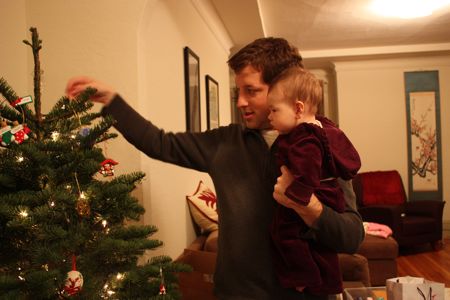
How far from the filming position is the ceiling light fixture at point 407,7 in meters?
3.72

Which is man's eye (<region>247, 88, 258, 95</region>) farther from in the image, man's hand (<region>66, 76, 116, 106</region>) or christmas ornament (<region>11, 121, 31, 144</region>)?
christmas ornament (<region>11, 121, 31, 144</region>)

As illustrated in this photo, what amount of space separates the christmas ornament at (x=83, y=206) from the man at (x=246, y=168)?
30 centimetres

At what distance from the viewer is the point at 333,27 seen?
459cm

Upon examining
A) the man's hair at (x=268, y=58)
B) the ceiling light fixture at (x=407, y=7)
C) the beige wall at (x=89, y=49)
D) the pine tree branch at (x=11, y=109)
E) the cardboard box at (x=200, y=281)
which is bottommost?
the cardboard box at (x=200, y=281)

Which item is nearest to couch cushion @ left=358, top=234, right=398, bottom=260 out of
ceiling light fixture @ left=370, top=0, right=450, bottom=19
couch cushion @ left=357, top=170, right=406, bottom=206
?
couch cushion @ left=357, top=170, right=406, bottom=206

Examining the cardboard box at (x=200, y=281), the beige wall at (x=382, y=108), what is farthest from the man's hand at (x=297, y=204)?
the beige wall at (x=382, y=108)

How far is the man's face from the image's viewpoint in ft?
3.91

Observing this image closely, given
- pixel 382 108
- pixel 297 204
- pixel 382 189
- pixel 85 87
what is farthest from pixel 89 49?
pixel 382 108

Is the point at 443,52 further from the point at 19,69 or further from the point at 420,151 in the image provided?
the point at 19,69

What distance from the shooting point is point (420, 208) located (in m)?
5.16

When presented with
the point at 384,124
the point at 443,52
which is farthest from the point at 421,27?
the point at 384,124

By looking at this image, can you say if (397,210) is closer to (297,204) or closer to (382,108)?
(382,108)

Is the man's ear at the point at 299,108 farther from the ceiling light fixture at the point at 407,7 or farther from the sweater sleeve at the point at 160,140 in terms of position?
Answer: the ceiling light fixture at the point at 407,7

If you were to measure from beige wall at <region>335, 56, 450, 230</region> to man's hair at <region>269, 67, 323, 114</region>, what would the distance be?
5.19m
